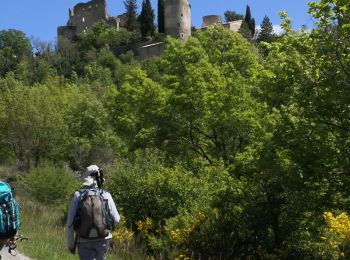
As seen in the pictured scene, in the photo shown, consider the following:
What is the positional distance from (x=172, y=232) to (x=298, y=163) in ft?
10.8

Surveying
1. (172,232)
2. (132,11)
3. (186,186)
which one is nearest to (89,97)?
(186,186)

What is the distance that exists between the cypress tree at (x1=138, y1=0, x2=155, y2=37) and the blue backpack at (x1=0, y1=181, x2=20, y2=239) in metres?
86.3

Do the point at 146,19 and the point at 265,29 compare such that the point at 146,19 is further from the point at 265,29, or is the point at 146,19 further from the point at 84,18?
the point at 84,18

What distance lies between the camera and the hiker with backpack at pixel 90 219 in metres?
6.06

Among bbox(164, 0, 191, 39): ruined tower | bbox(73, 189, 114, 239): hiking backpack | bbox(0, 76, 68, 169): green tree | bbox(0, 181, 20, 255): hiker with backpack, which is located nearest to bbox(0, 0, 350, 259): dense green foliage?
bbox(73, 189, 114, 239): hiking backpack

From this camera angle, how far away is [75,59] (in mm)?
93750

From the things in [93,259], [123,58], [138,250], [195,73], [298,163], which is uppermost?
[123,58]

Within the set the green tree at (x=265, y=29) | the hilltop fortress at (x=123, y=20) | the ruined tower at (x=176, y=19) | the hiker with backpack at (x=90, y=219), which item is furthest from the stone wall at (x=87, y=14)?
the hiker with backpack at (x=90, y=219)

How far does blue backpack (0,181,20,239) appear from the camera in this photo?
20.3ft

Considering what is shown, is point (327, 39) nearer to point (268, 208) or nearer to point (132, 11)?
point (268, 208)

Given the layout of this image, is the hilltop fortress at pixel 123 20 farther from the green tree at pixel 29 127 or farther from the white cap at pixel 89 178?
the white cap at pixel 89 178

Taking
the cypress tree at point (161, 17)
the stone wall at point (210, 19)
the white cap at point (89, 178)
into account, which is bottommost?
the white cap at point (89, 178)

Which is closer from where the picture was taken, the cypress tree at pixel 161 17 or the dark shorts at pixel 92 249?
the dark shorts at pixel 92 249

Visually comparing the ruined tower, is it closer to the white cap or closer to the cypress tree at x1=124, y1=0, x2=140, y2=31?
the cypress tree at x1=124, y1=0, x2=140, y2=31
